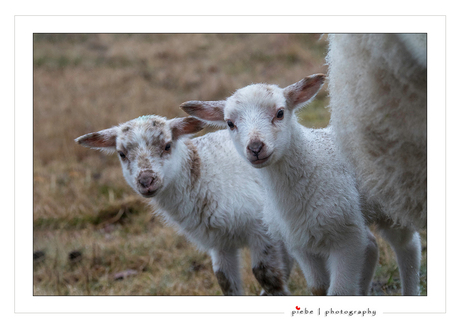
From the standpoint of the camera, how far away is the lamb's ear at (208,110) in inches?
125

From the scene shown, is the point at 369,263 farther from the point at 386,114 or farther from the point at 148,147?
the point at 148,147

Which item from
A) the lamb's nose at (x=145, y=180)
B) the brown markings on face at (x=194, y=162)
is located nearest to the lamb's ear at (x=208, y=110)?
the lamb's nose at (x=145, y=180)

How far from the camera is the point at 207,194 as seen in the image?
12.0 feet

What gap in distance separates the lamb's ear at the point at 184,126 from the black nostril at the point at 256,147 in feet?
2.94

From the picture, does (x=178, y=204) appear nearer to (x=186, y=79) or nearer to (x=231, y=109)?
(x=231, y=109)

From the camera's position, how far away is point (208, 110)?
10.5ft

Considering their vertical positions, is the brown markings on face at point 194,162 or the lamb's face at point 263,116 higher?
the lamb's face at point 263,116

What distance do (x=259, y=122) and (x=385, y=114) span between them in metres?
0.65

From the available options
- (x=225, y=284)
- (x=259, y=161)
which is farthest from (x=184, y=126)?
(x=225, y=284)

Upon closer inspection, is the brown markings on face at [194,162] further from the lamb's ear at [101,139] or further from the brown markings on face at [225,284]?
the brown markings on face at [225,284]

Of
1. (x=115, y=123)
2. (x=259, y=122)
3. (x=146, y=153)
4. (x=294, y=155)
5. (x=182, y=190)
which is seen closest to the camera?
(x=259, y=122)

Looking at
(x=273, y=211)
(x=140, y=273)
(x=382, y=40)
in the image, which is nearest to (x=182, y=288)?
(x=140, y=273)

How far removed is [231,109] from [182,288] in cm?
178
